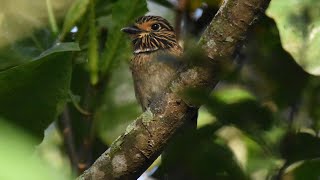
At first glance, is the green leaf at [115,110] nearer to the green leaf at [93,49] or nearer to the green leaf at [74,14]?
the green leaf at [93,49]

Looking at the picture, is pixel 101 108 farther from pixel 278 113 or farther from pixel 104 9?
pixel 278 113

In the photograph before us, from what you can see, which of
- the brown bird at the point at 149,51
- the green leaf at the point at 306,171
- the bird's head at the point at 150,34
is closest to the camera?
the green leaf at the point at 306,171

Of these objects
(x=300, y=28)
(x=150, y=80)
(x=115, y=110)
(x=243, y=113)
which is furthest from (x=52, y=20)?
(x=243, y=113)

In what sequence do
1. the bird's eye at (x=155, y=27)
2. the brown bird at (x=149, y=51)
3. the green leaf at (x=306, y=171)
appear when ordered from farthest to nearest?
1. the bird's eye at (x=155, y=27)
2. the brown bird at (x=149, y=51)
3. the green leaf at (x=306, y=171)

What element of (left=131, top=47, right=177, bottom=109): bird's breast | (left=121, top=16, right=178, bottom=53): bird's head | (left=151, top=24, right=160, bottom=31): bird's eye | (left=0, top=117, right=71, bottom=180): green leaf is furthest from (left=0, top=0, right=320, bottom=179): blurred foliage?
(left=151, top=24, right=160, bottom=31): bird's eye

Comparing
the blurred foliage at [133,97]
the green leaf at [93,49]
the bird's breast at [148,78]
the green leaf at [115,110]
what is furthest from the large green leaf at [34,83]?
the bird's breast at [148,78]

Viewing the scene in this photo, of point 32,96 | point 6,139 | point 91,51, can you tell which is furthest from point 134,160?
point 6,139

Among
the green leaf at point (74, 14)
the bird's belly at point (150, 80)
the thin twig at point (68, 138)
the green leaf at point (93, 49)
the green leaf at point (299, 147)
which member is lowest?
the bird's belly at point (150, 80)

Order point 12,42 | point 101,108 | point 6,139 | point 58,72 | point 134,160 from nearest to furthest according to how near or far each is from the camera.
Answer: point 6,139
point 58,72
point 134,160
point 12,42
point 101,108
